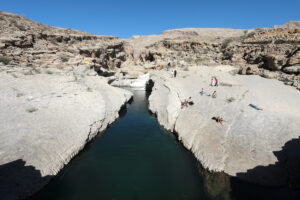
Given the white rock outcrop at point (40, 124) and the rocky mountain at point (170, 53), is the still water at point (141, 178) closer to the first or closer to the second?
the white rock outcrop at point (40, 124)

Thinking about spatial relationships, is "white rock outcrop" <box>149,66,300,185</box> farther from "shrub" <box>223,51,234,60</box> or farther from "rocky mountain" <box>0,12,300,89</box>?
"shrub" <box>223,51,234,60</box>

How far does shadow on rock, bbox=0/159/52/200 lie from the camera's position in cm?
447

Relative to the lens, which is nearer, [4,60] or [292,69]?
[4,60]

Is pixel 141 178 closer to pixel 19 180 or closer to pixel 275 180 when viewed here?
pixel 19 180

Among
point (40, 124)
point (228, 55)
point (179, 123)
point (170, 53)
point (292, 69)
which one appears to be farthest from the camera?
point (170, 53)

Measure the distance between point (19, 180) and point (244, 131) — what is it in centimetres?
922

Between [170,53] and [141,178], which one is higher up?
[170,53]

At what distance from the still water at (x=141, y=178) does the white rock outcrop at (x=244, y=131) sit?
1.56 ft

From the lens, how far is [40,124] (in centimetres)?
738

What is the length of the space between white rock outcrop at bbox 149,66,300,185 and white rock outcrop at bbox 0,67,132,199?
5.33 m

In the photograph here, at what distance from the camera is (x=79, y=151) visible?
7.56 meters

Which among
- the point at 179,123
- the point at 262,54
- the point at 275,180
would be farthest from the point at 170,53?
the point at 275,180

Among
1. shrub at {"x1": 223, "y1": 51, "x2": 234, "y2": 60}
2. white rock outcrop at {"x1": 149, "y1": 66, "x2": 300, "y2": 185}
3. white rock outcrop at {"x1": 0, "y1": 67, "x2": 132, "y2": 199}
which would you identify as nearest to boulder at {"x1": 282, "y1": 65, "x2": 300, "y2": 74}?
white rock outcrop at {"x1": 149, "y1": 66, "x2": 300, "y2": 185}

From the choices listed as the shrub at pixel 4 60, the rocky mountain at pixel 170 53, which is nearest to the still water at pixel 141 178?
the rocky mountain at pixel 170 53
